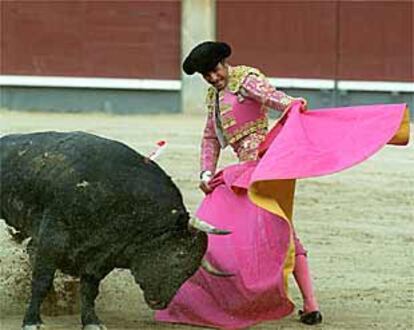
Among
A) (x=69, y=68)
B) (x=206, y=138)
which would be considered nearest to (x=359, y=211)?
(x=206, y=138)

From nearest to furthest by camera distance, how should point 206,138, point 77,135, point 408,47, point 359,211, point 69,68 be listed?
point 77,135, point 206,138, point 359,211, point 408,47, point 69,68

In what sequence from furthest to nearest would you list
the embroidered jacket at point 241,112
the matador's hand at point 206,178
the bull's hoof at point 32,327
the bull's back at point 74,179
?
the matador's hand at point 206,178 → the embroidered jacket at point 241,112 → the bull's hoof at point 32,327 → the bull's back at point 74,179

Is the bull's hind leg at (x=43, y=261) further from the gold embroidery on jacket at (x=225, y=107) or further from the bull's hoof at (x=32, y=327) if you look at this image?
the gold embroidery on jacket at (x=225, y=107)

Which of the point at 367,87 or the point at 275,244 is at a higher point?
the point at 275,244

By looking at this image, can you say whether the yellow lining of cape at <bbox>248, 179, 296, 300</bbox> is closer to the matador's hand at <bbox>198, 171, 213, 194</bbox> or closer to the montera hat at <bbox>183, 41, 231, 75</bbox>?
the matador's hand at <bbox>198, 171, 213, 194</bbox>

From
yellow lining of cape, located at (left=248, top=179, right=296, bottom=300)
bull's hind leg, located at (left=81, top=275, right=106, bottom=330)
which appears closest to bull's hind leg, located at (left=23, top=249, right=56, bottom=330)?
bull's hind leg, located at (left=81, top=275, right=106, bottom=330)

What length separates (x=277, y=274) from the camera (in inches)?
173

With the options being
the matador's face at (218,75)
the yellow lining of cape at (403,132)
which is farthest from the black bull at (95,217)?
the yellow lining of cape at (403,132)

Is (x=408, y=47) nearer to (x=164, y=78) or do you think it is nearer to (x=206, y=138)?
(x=164, y=78)

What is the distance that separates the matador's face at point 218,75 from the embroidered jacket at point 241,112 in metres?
0.03

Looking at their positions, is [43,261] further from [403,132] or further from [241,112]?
[403,132]

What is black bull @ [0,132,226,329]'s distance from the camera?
4.06m

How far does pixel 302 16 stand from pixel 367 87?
0.96 metres

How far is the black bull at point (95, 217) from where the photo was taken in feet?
13.3
